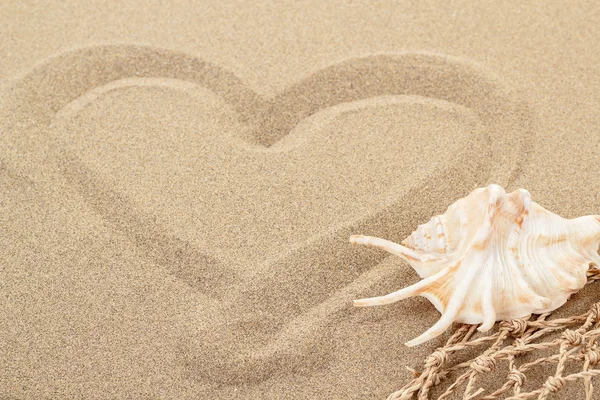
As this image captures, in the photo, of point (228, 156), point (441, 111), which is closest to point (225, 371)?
point (228, 156)

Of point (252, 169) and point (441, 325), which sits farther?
point (252, 169)

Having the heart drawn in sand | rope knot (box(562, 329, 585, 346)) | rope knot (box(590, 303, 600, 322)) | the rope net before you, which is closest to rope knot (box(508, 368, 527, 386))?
the rope net

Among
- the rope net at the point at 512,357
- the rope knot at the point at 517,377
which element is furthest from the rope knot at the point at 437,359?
the rope knot at the point at 517,377

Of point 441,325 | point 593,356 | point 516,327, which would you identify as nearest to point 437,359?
point 441,325

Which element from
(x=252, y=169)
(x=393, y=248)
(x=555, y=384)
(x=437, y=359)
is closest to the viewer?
(x=555, y=384)

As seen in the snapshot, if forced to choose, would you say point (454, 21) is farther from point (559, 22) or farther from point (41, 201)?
point (41, 201)

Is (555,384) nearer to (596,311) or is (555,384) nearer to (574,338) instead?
(574,338)

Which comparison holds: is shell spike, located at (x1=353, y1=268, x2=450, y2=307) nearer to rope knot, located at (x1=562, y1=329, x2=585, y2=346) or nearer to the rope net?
the rope net
